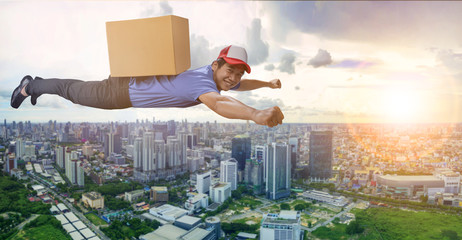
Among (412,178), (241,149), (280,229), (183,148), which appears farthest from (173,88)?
Answer: (412,178)

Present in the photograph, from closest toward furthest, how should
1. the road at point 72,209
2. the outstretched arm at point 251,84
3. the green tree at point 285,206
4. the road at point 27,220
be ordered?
1. the outstretched arm at point 251,84
2. the road at point 27,220
3. the road at point 72,209
4. the green tree at point 285,206

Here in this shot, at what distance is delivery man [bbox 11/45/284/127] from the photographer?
3.51 ft

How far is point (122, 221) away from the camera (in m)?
5.09

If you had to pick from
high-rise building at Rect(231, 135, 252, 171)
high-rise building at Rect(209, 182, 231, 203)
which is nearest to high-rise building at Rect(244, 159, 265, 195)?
high-rise building at Rect(231, 135, 252, 171)

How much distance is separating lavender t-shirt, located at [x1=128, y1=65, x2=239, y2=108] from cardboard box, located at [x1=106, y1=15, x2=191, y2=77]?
0.04 meters

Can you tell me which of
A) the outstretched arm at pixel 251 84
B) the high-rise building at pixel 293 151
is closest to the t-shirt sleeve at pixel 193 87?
the outstretched arm at pixel 251 84

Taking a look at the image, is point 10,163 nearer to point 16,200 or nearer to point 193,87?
point 16,200

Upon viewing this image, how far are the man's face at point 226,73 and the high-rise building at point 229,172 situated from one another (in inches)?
235

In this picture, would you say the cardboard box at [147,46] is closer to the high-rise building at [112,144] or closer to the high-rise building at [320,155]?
the high-rise building at [112,144]

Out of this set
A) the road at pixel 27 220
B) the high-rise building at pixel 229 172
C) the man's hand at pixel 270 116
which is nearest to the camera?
the man's hand at pixel 270 116

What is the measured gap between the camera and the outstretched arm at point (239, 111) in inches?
33.1

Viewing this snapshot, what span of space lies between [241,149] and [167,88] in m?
6.69

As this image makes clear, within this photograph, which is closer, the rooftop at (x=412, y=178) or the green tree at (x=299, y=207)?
the green tree at (x=299, y=207)

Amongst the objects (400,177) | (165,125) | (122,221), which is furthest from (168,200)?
(400,177)
